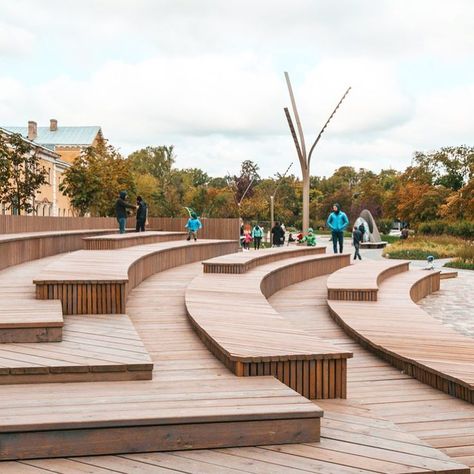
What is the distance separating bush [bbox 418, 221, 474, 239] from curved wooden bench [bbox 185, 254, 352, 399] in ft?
132

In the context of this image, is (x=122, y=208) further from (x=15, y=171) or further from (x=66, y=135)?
(x=66, y=135)

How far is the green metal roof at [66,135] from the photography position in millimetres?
81375

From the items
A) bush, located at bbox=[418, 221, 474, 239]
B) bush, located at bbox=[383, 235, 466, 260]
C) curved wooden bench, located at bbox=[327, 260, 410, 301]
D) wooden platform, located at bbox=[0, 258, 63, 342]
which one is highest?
bush, located at bbox=[418, 221, 474, 239]

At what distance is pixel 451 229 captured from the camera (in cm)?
4766

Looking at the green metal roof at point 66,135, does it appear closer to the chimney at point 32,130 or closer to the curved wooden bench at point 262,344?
the chimney at point 32,130

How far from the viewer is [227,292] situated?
9.33 meters

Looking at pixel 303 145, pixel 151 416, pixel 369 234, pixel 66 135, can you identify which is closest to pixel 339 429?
pixel 151 416

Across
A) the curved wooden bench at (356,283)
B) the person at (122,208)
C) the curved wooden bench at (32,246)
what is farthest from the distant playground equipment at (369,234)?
the curved wooden bench at (32,246)

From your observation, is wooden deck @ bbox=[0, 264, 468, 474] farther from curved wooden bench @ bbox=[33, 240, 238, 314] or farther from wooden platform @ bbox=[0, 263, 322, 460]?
curved wooden bench @ bbox=[33, 240, 238, 314]

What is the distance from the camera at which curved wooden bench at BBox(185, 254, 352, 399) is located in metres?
5.41

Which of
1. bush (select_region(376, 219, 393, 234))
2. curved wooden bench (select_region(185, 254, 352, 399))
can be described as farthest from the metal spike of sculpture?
bush (select_region(376, 219, 393, 234))

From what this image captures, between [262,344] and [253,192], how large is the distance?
64490 millimetres

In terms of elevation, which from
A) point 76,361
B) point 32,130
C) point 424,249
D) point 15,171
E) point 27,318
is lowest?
point 424,249

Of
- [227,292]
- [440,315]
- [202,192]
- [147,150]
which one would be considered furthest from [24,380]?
[147,150]
